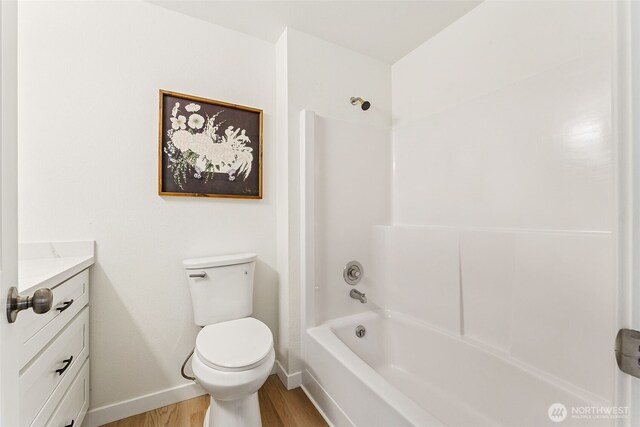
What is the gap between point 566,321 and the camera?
3.74 feet

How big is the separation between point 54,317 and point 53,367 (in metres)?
0.18

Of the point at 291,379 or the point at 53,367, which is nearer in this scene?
the point at 53,367

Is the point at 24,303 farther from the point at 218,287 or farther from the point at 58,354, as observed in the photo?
the point at 218,287

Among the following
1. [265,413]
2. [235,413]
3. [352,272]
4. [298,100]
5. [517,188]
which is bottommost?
[265,413]

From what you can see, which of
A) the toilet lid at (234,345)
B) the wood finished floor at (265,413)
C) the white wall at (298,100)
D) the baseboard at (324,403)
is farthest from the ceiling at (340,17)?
the wood finished floor at (265,413)

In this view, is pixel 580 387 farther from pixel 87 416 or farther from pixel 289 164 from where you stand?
pixel 87 416

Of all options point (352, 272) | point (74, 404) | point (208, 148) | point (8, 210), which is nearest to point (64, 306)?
point (74, 404)

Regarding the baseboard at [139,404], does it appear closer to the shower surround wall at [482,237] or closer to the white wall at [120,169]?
the white wall at [120,169]

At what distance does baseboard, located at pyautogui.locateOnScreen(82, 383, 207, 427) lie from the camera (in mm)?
1347

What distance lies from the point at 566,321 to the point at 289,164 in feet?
5.22

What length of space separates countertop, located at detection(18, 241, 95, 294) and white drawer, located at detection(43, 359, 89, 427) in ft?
1.56

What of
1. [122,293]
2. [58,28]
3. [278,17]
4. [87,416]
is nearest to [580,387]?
[122,293]

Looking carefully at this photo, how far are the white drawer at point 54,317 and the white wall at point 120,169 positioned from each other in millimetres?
173

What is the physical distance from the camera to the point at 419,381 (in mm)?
1615
